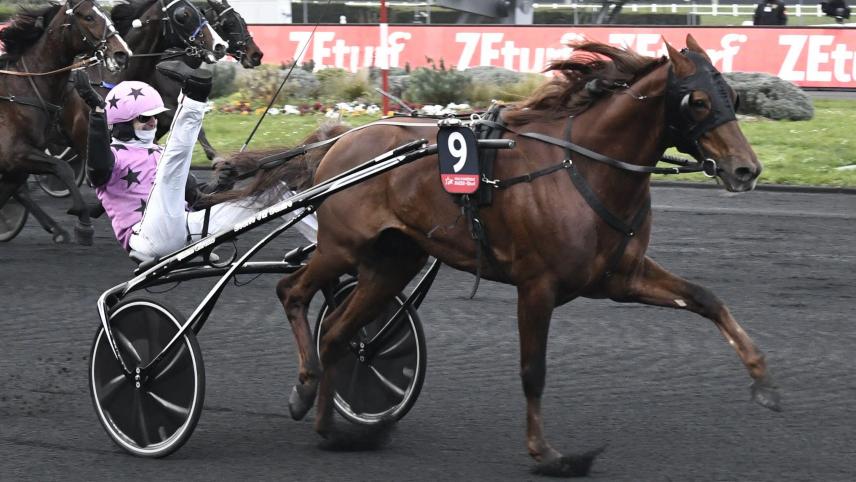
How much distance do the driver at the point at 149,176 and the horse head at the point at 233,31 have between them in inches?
234

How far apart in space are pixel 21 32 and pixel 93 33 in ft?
1.77

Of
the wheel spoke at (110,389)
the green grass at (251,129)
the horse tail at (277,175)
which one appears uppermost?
the horse tail at (277,175)

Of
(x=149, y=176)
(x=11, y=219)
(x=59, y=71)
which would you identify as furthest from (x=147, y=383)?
(x=11, y=219)

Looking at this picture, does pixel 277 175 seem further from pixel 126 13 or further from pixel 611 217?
pixel 126 13

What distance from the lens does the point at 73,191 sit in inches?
379

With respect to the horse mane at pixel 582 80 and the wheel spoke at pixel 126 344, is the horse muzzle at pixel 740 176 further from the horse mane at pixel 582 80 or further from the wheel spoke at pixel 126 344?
the wheel spoke at pixel 126 344

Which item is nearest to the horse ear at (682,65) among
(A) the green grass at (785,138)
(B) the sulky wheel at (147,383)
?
(B) the sulky wheel at (147,383)

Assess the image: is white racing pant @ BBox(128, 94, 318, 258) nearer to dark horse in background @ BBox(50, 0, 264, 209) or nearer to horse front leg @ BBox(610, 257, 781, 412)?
horse front leg @ BBox(610, 257, 781, 412)

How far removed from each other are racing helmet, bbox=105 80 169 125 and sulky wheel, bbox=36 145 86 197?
16.9 ft

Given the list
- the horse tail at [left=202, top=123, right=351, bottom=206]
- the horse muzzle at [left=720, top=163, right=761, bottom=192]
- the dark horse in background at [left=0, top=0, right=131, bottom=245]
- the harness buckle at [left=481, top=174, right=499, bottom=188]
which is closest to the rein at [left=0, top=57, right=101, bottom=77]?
the dark horse in background at [left=0, top=0, right=131, bottom=245]

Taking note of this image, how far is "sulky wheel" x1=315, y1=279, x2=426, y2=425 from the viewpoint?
563 centimetres

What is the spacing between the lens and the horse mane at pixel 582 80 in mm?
5000

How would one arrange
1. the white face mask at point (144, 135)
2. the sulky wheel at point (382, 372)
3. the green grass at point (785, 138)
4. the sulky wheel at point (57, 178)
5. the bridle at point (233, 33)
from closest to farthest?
the sulky wheel at point (382, 372) < the white face mask at point (144, 135) < the sulky wheel at point (57, 178) < the bridle at point (233, 33) < the green grass at point (785, 138)

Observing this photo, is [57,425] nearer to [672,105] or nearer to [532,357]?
[532,357]
